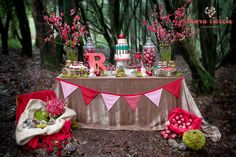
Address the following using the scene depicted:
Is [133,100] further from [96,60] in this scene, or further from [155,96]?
[96,60]

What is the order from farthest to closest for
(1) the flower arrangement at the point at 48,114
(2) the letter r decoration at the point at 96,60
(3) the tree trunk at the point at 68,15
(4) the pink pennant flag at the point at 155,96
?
(3) the tree trunk at the point at 68,15 < (2) the letter r decoration at the point at 96,60 < (4) the pink pennant flag at the point at 155,96 < (1) the flower arrangement at the point at 48,114

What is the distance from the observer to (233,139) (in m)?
4.59

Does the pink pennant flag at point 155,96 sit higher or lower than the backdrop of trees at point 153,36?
lower

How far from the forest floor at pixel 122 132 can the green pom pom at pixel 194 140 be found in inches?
5.0

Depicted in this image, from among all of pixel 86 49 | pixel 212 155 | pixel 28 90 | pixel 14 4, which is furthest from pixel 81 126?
pixel 14 4

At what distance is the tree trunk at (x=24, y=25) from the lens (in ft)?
30.6

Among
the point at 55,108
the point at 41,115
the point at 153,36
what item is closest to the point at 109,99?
the point at 55,108

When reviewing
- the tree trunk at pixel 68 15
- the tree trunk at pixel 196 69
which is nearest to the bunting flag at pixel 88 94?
the tree trunk at pixel 196 69

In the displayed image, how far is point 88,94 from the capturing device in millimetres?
4281

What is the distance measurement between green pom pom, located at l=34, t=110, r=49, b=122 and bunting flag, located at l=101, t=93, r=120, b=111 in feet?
3.20

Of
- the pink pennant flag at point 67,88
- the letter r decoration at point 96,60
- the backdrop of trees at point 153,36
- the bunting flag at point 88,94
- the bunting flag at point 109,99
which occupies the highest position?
the backdrop of trees at point 153,36

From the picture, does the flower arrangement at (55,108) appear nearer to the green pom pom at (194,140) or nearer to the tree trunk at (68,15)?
the green pom pom at (194,140)

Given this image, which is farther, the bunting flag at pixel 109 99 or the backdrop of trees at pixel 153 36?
the backdrop of trees at pixel 153 36

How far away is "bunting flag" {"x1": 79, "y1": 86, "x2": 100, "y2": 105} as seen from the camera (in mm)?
4270
